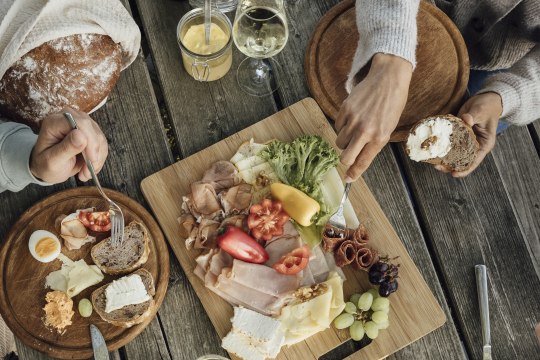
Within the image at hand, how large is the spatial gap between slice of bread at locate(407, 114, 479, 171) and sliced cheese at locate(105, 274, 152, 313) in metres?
0.93

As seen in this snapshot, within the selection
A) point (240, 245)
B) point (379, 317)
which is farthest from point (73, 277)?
point (379, 317)

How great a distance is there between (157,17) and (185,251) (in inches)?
32.3

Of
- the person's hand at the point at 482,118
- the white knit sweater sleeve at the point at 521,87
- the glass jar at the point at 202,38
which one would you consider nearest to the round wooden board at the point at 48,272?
the glass jar at the point at 202,38

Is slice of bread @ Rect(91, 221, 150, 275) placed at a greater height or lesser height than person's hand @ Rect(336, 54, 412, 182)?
lesser

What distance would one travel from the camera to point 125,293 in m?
1.68

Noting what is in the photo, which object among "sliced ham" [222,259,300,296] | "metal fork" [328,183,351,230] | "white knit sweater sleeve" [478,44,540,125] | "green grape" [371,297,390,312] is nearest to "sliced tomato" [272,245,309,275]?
"sliced ham" [222,259,300,296]

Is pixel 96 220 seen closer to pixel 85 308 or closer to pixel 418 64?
pixel 85 308

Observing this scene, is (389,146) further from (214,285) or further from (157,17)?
(157,17)

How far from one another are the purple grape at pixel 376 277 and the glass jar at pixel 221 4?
1.01m

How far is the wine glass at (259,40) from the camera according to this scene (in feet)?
5.80

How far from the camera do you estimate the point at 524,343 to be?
183 cm

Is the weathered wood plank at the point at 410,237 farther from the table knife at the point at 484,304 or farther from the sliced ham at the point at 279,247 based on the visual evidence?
the sliced ham at the point at 279,247

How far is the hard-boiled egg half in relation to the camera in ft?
5.62

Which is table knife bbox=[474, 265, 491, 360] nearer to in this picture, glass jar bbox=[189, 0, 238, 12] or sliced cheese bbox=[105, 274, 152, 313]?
sliced cheese bbox=[105, 274, 152, 313]
